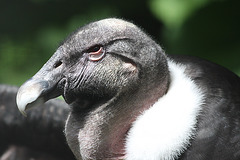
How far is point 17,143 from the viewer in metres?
2.90

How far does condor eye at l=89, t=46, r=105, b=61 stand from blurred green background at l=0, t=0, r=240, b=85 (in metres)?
1.09

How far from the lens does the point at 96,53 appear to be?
1996 millimetres

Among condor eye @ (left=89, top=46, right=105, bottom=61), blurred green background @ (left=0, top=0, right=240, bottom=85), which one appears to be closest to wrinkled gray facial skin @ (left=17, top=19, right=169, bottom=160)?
condor eye @ (left=89, top=46, right=105, bottom=61)

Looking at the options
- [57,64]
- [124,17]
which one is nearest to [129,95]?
[57,64]

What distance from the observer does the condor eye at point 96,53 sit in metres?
2.00

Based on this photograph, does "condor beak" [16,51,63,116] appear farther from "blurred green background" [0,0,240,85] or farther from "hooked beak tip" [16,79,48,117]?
"blurred green background" [0,0,240,85]

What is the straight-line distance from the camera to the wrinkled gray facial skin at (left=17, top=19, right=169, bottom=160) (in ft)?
6.51

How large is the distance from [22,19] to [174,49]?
1.18 meters

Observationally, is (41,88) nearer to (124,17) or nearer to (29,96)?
Answer: (29,96)

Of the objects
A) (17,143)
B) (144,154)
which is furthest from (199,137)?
(17,143)

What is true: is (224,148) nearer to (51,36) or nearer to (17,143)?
(17,143)

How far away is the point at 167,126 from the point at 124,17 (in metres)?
1.79

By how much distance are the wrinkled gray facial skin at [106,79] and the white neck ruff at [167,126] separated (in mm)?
72

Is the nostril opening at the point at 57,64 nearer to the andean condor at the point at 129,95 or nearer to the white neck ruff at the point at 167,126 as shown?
the andean condor at the point at 129,95
